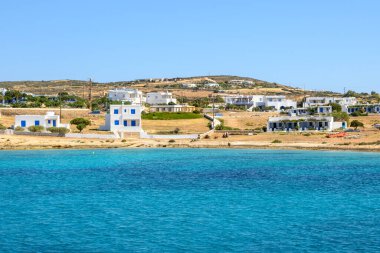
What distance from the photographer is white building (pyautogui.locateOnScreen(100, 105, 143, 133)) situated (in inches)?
3568

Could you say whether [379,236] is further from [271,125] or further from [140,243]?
[271,125]

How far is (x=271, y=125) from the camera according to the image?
95.2 m

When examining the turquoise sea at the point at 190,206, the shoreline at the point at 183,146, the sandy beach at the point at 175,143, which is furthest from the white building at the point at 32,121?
the turquoise sea at the point at 190,206

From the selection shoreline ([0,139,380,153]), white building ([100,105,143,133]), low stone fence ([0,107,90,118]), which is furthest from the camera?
low stone fence ([0,107,90,118])

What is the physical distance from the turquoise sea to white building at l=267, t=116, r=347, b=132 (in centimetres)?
3372

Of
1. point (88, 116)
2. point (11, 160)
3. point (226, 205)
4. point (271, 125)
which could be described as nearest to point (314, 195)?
point (226, 205)

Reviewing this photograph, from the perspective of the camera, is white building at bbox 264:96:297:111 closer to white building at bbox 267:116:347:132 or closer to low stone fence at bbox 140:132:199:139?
white building at bbox 267:116:347:132

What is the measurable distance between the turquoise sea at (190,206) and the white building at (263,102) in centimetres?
8710

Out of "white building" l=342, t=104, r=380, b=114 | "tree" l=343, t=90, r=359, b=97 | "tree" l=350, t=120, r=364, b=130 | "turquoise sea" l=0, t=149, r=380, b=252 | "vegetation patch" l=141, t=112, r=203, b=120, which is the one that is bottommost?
"turquoise sea" l=0, t=149, r=380, b=252

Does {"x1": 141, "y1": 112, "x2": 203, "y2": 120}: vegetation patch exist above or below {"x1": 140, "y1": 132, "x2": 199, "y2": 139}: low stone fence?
above

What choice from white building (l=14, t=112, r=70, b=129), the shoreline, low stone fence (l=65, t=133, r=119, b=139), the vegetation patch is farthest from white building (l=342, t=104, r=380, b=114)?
white building (l=14, t=112, r=70, b=129)

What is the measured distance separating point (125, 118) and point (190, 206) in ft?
190

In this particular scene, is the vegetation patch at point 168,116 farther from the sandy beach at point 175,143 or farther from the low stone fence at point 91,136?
the sandy beach at point 175,143

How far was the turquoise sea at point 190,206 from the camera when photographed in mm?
25672
